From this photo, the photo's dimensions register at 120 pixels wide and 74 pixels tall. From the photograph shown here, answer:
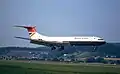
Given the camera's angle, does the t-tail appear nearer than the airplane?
No

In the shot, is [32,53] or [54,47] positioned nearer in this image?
[54,47]

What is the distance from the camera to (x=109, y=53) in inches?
1645

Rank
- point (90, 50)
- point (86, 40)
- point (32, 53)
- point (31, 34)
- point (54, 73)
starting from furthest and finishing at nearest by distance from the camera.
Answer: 1. point (32, 53)
2. point (90, 50)
3. point (31, 34)
4. point (86, 40)
5. point (54, 73)

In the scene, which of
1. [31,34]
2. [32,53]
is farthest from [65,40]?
[32,53]

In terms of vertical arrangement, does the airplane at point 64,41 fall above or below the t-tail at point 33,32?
below

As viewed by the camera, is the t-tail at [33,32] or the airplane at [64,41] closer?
the airplane at [64,41]

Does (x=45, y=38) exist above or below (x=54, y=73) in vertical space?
above

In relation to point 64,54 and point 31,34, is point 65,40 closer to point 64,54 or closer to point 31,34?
point 31,34

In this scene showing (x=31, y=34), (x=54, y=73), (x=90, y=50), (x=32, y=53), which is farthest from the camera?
(x=32, y=53)

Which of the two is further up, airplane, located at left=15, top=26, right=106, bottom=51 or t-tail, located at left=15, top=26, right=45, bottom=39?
t-tail, located at left=15, top=26, right=45, bottom=39

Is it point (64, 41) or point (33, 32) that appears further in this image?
point (33, 32)

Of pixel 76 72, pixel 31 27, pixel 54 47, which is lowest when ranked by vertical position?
pixel 76 72

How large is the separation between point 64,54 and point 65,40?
12.6 m

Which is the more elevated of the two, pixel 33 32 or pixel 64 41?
pixel 33 32
